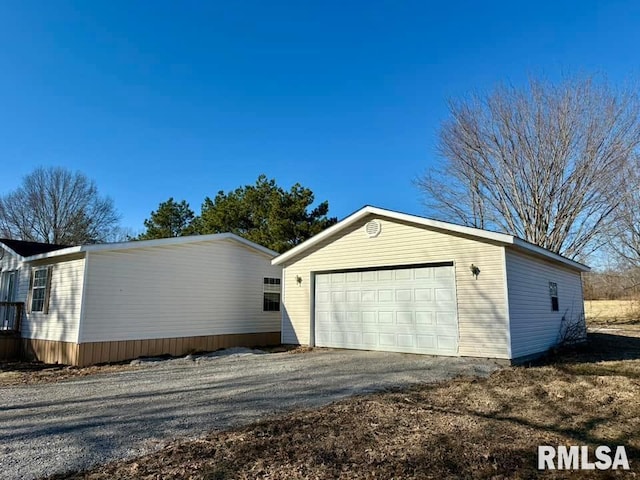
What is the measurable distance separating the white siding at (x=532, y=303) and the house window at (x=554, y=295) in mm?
130

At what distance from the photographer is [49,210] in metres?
29.5

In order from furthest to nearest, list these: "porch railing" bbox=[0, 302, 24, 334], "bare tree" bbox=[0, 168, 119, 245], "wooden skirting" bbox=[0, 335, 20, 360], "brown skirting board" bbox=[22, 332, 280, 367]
A: "bare tree" bbox=[0, 168, 119, 245], "porch railing" bbox=[0, 302, 24, 334], "wooden skirting" bbox=[0, 335, 20, 360], "brown skirting board" bbox=[22, 332, 280, 367]

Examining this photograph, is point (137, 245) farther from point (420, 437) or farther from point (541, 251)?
point (541, 251)

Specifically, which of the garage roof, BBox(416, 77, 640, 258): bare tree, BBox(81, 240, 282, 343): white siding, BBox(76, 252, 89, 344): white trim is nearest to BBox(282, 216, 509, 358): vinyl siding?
the garage roof

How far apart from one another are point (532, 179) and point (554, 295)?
32.4ft

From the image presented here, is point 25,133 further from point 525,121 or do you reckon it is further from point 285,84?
point 525,121

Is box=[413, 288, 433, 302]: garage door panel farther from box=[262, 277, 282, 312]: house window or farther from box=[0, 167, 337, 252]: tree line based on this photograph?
box=[0, 167, 337, 252]: tree line

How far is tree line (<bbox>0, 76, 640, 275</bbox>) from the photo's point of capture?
18859mm

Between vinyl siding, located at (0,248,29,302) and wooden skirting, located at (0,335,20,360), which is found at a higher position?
vinyl siding, located at (0,248,29,302)

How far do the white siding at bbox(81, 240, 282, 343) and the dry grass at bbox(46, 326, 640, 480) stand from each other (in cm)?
755

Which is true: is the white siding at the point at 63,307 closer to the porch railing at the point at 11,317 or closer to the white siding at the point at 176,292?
the white siding at the point at 176,292

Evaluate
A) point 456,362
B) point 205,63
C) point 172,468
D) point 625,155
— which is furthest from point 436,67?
point 172,468

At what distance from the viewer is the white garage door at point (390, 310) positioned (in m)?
9.62

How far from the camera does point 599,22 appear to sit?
1357cm
